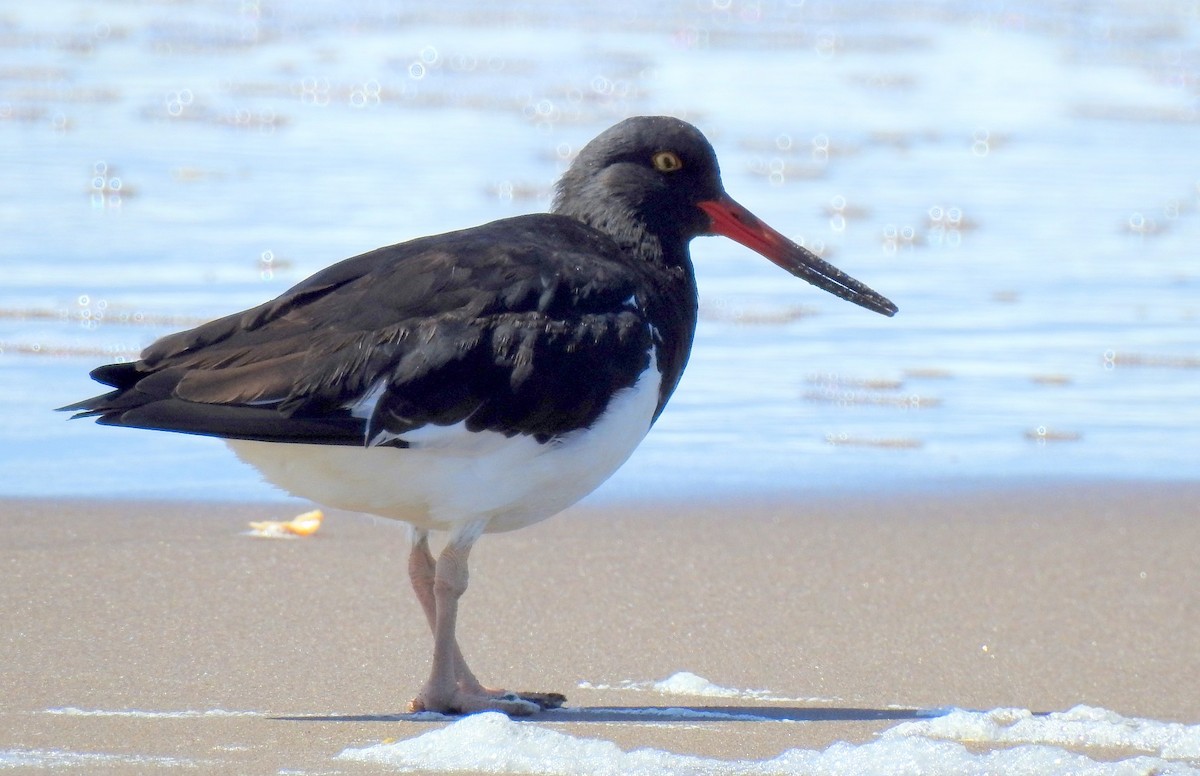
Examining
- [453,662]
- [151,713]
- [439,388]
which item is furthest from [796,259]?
[151,713]

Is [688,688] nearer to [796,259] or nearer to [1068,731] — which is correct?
[1068,731]

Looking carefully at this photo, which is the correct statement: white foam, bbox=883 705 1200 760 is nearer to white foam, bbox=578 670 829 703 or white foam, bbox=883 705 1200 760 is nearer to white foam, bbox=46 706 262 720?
white foam, bbox=578 670 829 703

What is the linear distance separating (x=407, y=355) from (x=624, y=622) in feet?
3.89

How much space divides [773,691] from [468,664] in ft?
2.59

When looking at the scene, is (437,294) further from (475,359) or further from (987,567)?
(987,567)

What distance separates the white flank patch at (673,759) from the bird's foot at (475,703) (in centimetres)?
31

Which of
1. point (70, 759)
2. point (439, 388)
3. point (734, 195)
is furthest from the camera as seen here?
point (734, 195)

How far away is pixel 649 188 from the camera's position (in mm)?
4840

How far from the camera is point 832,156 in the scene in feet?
40.3

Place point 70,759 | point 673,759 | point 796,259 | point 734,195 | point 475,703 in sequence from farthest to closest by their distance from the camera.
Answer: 1. point 734,195
2. point 796,259
3. point 475,703
4. point 673,759
5. point 70,759

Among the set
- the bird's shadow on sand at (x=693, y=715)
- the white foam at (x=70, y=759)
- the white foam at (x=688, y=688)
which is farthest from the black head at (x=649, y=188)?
the white foam at (x=70, y=759)

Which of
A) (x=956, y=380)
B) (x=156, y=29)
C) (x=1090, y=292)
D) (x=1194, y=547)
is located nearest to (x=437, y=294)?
(x=1194, y=547)

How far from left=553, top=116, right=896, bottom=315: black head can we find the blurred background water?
1.43m

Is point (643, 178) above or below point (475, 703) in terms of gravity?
above
